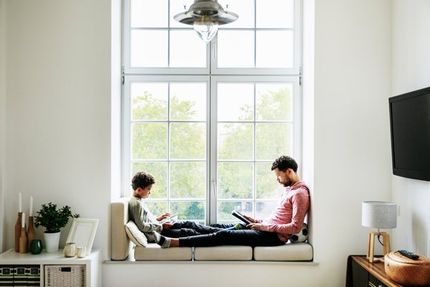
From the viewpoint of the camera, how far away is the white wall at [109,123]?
4.05 meters

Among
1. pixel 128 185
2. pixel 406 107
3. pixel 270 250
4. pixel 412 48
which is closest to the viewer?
pixel 406 107

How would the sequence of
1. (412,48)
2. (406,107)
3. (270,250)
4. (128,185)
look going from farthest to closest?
(128,185) < (270,250) < (412,48) < (406,107)

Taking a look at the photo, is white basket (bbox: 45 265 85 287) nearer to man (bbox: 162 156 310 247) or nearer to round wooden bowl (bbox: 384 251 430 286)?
man (bbox: 162 156 310 247)

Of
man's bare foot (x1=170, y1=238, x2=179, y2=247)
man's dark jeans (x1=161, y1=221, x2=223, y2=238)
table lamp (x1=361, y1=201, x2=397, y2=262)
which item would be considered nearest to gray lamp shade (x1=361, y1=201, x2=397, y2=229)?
table lamp (x1=361, y1=201, x2=397, y2=262)

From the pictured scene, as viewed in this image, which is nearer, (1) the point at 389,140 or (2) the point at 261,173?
(1) the point at 389,140

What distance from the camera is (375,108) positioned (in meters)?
4.06

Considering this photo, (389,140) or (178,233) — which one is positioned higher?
(389,140)

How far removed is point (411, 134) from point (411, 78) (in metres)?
0.56

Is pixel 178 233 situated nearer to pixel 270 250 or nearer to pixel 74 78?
pixel 270 250

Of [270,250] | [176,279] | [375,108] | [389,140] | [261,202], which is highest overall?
[375,108]

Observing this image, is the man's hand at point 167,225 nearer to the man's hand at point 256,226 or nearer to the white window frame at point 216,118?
the white window frame at point 216,118

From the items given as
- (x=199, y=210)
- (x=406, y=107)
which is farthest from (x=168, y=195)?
(x=406, y=107)

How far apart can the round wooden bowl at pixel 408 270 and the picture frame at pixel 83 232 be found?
227 centimetres

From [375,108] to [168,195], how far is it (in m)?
2.03
